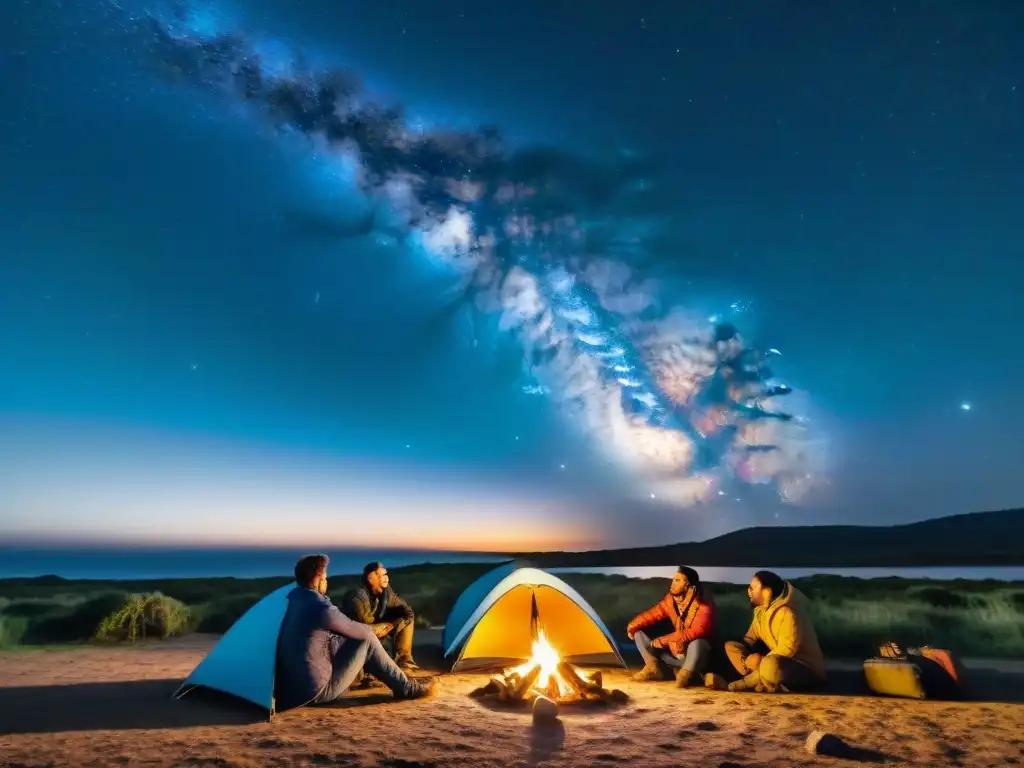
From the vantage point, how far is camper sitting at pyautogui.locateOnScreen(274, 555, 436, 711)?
7.69 m

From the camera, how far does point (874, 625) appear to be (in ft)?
49.1

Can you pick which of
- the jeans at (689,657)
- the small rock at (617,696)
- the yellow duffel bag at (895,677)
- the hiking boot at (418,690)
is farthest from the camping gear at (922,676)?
the hiking boot at (418,690)

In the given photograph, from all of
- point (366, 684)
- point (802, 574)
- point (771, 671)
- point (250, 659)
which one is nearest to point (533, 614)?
point (366, 684)

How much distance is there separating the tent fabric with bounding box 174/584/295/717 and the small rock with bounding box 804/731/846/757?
5.68 m

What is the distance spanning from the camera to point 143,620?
15.2 metres

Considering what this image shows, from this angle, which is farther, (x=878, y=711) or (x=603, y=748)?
(x=878, y=711)

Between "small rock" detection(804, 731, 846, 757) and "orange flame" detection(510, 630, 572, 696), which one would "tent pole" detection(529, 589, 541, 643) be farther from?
"small rock" detection(804, 731, 846, 757)

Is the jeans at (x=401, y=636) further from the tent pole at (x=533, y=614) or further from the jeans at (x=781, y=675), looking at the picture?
the jeans at (x=781, y=675)

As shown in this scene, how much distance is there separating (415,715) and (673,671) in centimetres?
444

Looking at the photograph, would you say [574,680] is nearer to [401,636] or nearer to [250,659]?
[401,636]

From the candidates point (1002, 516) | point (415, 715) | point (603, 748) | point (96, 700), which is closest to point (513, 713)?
point (415, 715)

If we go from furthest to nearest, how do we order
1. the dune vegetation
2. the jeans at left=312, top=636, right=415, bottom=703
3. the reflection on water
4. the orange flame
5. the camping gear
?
the reflection on water → the dune vegetation → the orange flame → the camping gear → the jeans at left=312, top=636, right=415, bottom=703

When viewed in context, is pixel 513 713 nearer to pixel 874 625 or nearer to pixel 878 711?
pixel 878 711

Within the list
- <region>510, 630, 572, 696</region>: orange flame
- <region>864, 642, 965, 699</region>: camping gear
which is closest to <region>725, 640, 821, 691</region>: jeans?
<region>864, 642, 965, 699</region>: camping gear
